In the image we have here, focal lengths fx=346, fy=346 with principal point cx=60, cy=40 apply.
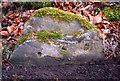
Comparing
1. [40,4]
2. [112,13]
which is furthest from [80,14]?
[40,4]

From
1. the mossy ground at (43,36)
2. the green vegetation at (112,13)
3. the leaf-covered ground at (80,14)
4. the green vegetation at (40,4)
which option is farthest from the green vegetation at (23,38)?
the green vegetation at (112,13)

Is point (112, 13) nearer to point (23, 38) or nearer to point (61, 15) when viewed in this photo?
point (61, 15)

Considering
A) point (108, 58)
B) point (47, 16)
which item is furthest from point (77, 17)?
point (108, 58)

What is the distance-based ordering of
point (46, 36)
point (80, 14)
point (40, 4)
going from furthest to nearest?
point (40, 4) < point (80, 14) < point (46, 36)

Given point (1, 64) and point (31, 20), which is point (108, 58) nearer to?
point (31, 20)

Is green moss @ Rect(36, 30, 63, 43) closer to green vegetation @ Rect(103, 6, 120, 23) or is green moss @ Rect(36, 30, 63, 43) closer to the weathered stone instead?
the weathered stone

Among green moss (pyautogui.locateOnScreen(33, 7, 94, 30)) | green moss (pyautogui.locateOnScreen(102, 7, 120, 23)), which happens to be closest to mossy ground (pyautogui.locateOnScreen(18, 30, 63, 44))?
green moss (pyautogui.locateOnScreen(33, 7, 94, 30))
